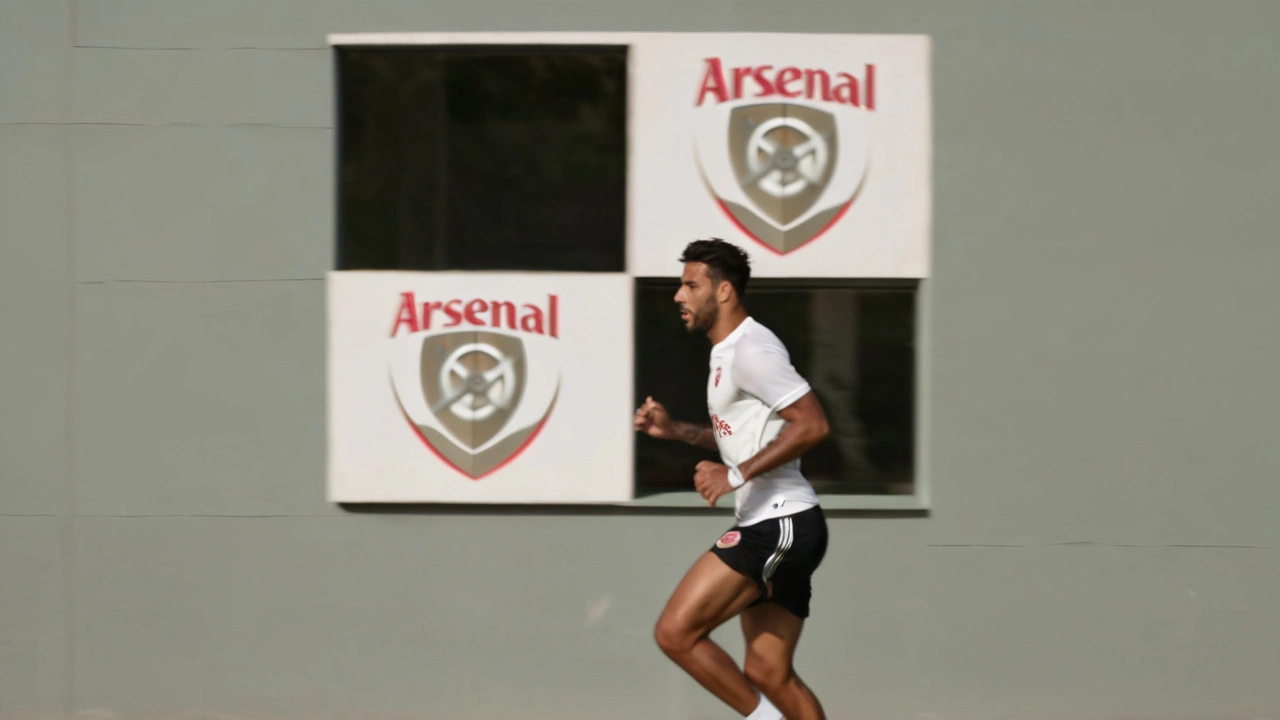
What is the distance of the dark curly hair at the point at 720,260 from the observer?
15.1 ft

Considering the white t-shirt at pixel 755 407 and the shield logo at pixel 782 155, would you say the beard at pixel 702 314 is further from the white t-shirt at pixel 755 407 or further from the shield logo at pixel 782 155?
the shield logo at pixel 782 155

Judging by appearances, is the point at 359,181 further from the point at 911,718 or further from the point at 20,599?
the point at 911,718

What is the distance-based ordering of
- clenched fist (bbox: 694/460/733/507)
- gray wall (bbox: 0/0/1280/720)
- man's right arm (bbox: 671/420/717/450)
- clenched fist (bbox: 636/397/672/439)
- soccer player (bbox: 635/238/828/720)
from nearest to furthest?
clenched fist (bbox: 694/460/733/507) < soccer player (bbox: 635/238/828/720) < clenched fist (bbox: 636/397/672/439) < man's right arm (bbox: 671/420/717/450) < gray wall (bbox: 0/0/1280/720)

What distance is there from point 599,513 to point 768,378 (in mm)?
1698

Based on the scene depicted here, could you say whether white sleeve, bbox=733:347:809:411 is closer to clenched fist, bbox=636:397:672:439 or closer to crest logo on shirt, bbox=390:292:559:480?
clenched fist, bbox=636:397:672:439

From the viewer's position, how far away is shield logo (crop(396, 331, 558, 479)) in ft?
19.4

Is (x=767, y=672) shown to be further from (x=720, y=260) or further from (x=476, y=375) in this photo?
(x=476, y=375)

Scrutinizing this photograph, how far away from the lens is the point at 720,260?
460 cm

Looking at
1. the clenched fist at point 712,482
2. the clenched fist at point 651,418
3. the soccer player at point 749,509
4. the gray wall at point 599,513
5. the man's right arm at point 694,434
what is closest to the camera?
the clenched fist at point 712,482

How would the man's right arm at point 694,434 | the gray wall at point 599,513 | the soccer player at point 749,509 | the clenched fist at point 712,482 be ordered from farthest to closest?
1. the gray wall at point 599,513
2. the man's right arm at point 694,434
3. the soccer player at point 749,509
4. the clenched fist at point 712,482

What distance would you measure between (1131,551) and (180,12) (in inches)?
186

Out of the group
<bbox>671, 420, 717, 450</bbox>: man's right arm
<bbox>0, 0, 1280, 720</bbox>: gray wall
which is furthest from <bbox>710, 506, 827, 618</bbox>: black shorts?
<bbox>0, 0, 1280, 720</bbox>: gray wall

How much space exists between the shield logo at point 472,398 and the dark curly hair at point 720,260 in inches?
58.6

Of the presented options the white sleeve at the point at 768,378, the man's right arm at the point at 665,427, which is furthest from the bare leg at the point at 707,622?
the white sleeve at the point at 768,378
